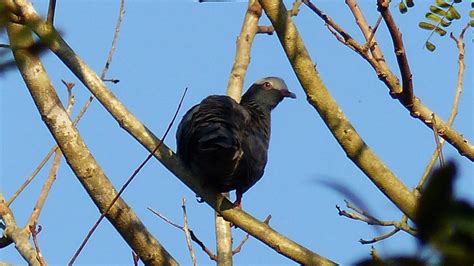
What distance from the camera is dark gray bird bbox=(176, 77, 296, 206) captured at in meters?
4.56

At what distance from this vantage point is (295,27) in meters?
3.07

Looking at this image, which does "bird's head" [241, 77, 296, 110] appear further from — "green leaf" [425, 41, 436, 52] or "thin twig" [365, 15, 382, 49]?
"thin twig" [365, 15, 382, 49]

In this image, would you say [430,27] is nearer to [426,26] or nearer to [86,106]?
[426,26]

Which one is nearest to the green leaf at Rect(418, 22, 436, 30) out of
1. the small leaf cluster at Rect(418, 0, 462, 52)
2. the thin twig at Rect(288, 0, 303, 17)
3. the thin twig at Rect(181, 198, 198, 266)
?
the small leaf cluster at Rect(418, 0, 462, 52)

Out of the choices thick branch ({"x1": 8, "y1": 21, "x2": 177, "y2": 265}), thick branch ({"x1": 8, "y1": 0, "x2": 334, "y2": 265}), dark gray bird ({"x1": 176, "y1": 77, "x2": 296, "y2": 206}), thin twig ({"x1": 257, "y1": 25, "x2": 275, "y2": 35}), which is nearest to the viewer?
thick branch ({"x1": 8, "y1": 0, "x2": 334, "y2": 265})

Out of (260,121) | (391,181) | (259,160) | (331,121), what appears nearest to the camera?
(391,181)

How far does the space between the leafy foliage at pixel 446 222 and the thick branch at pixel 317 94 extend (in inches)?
86.6

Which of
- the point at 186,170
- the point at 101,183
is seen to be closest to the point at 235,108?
the point at 186,170

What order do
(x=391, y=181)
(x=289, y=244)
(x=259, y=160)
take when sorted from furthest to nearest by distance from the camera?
1. (x=259, y=160)
2. (x=289, y=244)
3. (x=391, y=181)

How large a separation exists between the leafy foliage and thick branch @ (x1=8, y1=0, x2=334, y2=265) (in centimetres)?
240

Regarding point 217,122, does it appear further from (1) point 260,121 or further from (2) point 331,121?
(2) point 331,121

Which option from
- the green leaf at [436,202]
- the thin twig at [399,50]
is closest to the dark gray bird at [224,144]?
the thin twig at [399,50]

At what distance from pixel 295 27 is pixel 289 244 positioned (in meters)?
1.00

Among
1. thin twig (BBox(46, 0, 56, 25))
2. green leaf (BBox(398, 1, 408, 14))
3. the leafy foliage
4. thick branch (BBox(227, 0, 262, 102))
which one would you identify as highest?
thick branch (BBox(227, 0, 262, 102))
